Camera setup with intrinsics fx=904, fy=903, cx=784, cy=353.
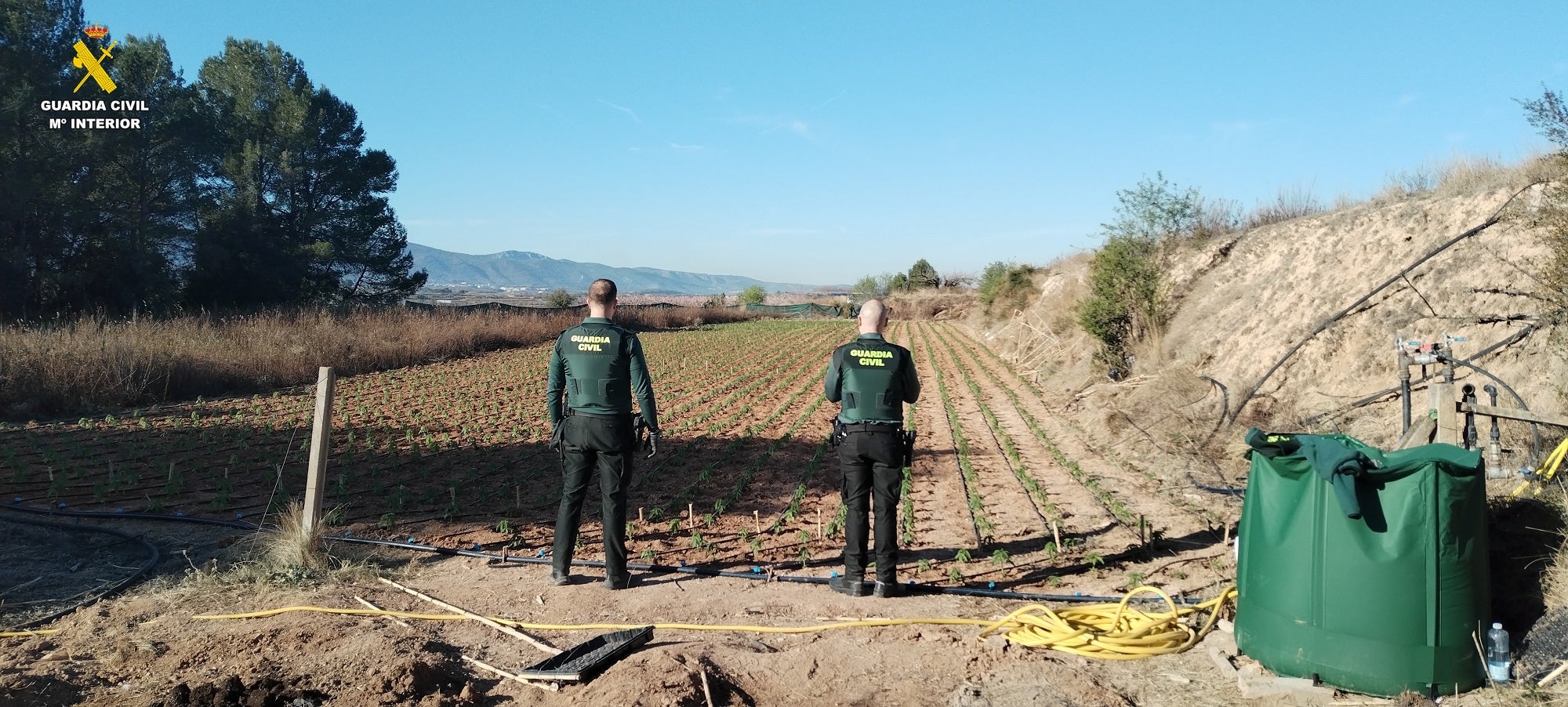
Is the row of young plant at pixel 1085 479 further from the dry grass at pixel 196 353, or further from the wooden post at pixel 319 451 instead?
the dry grass at pixel 196 353

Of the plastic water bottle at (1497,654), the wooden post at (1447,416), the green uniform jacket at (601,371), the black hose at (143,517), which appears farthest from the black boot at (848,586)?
the black hose at (143,517)

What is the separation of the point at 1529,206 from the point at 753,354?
2112 cm

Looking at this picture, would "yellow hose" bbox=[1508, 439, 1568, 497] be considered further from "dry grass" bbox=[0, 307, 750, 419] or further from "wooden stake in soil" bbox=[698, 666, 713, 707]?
"dry grass" bbox=[0, 307, 750, 419]

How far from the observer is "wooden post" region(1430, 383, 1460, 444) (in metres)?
6.05

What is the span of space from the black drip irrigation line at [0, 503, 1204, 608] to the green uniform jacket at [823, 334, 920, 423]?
1212 millimetres

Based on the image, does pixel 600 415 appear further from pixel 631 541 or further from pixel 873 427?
pixel 631 541

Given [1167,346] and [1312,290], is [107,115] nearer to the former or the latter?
[1167,346]

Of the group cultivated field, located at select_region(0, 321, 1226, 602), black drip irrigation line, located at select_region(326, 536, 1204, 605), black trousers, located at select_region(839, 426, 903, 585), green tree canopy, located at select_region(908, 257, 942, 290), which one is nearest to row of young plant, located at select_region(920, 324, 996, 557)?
cultivated field, located at select_region(0, 321, 1226, 602)

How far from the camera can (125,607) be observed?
557 cm

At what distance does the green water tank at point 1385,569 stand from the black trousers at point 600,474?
378cm

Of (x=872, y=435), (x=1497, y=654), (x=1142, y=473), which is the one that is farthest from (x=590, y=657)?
(x=1142, y=473)

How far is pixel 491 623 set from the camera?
539cm

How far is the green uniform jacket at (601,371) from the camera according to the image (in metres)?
5.82

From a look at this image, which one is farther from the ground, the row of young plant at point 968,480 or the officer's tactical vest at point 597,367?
the officer's tactical vest at point 597,367
